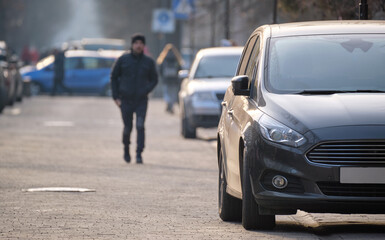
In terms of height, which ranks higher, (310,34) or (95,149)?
(310,34)

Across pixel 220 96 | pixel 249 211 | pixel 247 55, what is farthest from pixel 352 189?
pixel 220 96

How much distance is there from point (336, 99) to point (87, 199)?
3.60 metres

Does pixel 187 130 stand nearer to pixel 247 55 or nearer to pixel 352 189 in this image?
pixel 247 55

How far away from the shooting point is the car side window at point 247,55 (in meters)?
10.2

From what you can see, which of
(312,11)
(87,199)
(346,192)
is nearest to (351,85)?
(346,192)

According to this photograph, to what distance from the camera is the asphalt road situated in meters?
8.99

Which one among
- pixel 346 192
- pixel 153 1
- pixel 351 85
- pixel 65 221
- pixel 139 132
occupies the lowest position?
pixel 153 1

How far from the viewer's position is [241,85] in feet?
30.8

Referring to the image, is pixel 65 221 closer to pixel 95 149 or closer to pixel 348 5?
pixel 348 5

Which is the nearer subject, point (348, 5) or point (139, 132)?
point (348, 5)

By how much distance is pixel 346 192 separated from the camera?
8.25 metres

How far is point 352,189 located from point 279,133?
63 centimetres

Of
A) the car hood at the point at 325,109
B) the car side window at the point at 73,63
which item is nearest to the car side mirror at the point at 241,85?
the car hood at the point at 325,109

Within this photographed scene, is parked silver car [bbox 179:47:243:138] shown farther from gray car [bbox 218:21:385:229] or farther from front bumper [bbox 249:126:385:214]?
front bumper [bbox 249:126:385:214]
